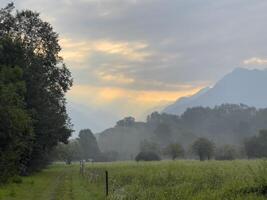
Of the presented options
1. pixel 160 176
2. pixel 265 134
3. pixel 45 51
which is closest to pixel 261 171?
pixel 160 176

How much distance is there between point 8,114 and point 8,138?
2448mm

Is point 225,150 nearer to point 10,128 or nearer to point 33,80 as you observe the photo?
point 33,80

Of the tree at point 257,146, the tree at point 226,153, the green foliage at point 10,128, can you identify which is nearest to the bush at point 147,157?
the tree at point 226,153

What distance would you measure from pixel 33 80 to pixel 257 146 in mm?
80566

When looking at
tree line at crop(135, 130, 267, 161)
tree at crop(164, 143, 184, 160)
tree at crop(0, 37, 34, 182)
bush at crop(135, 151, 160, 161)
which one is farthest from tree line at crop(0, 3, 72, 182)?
tree at crop(164, 143, 184, 160)

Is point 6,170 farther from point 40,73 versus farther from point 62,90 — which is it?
point 62,90

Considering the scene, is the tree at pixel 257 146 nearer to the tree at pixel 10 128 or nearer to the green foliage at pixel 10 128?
the tree at pixel 10 128

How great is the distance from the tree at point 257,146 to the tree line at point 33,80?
2562 inches

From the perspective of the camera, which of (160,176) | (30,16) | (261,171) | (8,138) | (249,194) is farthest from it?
(30,16)

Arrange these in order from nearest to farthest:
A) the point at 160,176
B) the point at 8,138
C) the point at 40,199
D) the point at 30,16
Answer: the point at 40,199, the point at 160,176, the point at 8,138, the point at 30,16

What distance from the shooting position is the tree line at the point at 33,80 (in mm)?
48438

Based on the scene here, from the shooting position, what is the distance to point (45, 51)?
6794cm

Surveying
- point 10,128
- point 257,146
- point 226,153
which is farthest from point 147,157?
point 10,128

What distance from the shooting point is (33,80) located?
57.9 metres
